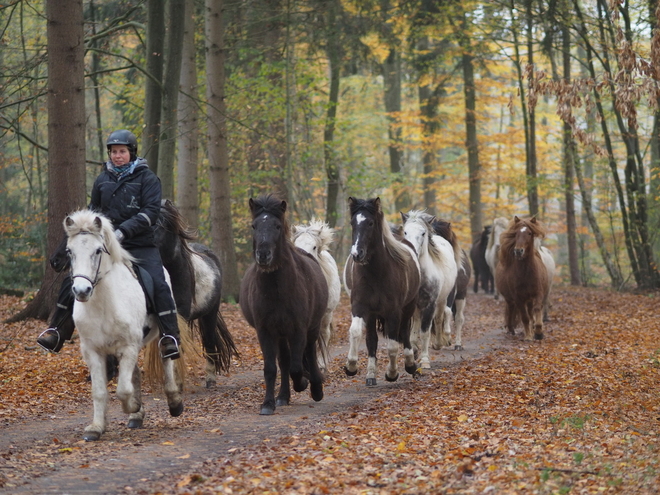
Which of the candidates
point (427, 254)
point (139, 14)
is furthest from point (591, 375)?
point (139, 14)

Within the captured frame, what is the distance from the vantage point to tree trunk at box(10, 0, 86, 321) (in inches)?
448

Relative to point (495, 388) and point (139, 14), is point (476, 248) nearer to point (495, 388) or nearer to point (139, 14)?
point (139, 14)

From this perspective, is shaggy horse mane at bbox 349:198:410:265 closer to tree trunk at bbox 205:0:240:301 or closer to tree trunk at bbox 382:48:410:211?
tree trunk at bbox 205:0:240:301

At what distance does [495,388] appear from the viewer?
9453 millimetres

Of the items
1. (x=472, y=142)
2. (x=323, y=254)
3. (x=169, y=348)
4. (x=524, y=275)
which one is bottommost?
(x=169, y=348)

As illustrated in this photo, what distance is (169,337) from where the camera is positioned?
7379 millimetres

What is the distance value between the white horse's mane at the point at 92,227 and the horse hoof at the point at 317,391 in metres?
3.01

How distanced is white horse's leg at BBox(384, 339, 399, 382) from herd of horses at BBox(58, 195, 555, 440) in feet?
0.05

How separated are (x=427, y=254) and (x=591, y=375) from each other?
10.1 feet

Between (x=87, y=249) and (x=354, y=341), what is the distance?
162 inches

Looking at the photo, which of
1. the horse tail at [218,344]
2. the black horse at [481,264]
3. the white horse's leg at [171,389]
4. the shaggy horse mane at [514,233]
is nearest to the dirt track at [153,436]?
the white horse's leg at [171,389]

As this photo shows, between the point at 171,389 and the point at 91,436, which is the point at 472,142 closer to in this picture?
the point at 171,389

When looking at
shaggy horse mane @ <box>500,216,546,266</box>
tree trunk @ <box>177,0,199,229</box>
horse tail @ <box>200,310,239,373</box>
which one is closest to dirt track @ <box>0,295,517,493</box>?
horse tail @ <box>200,310,239,373</box>

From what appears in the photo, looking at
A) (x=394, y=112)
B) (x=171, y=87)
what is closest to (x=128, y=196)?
(x=171, y=87)
